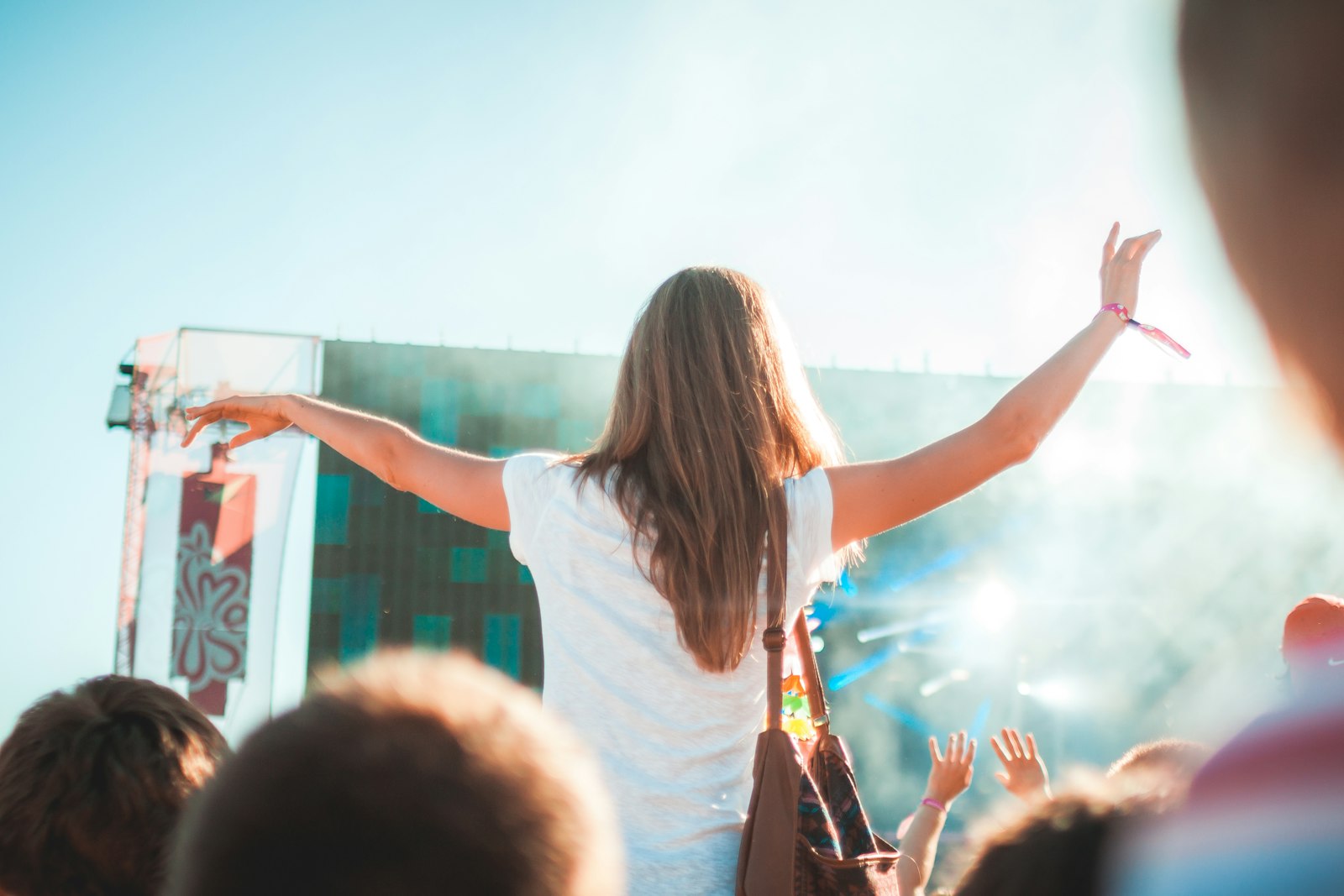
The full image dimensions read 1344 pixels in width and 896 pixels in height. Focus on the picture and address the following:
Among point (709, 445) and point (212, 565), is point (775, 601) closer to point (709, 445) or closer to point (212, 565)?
point (709, 445)

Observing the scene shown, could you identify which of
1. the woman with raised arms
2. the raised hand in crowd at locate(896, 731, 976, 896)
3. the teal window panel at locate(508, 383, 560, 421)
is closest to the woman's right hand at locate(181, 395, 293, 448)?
the woman with raised arms

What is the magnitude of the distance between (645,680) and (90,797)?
2.39ft

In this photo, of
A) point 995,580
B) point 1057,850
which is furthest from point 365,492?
point 1057,850

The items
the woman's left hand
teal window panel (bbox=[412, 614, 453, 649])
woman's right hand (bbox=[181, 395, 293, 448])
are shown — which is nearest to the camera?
woman's right hand (bbox=[181, 395, 293, 448])

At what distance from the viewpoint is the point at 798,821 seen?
52.3 inches

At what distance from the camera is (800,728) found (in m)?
1.61

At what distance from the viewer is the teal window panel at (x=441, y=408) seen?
2477 cm

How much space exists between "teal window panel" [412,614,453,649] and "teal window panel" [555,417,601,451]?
15.4 ft

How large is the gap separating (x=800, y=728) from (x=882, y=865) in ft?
0.89

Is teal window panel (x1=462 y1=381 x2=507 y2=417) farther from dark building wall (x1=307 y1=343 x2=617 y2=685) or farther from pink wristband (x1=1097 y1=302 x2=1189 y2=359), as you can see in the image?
pink wristband (x1=1097 y1=302 x2=1189 y2=359)

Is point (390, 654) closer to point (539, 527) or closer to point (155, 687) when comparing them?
point (539, 527)

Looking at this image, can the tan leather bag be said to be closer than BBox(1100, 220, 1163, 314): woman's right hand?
Yes

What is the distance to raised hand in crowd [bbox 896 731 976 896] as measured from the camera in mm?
2016

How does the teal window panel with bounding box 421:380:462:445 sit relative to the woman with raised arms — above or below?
Answer: above
